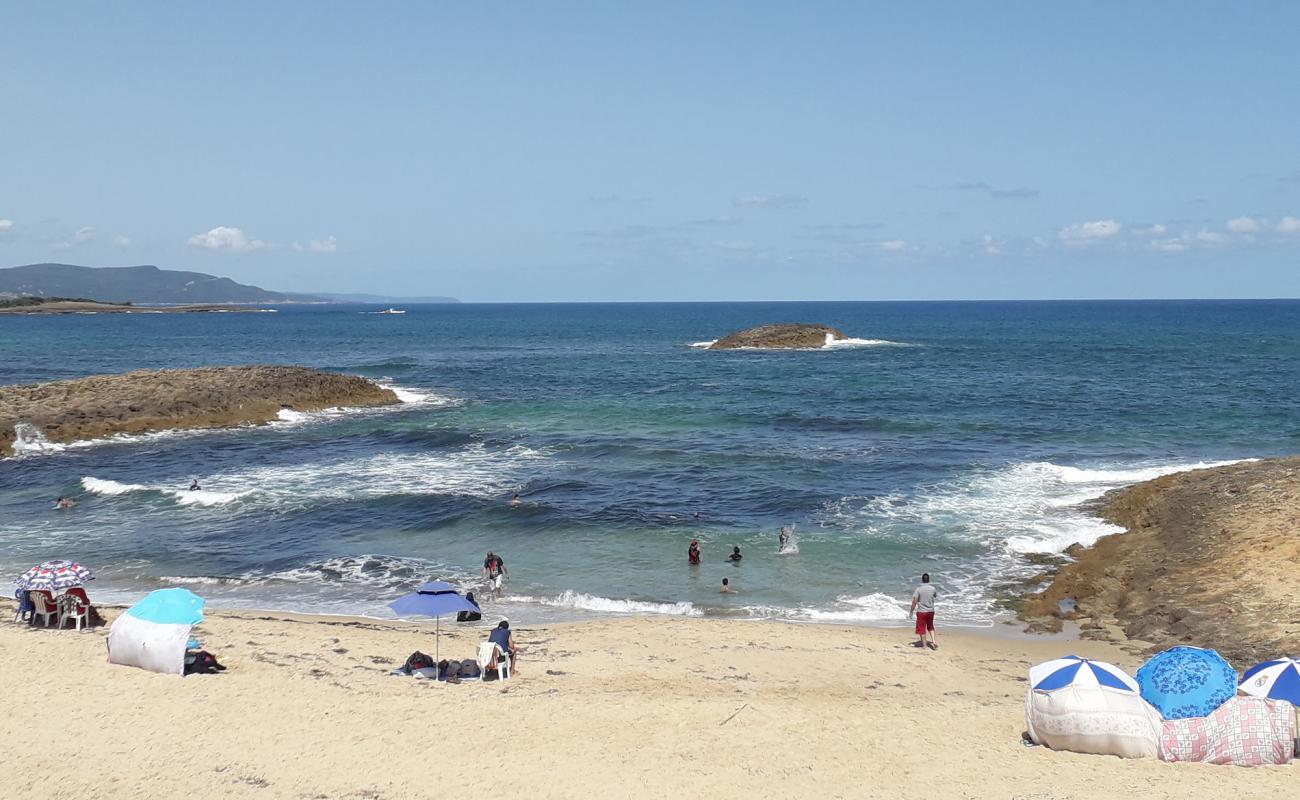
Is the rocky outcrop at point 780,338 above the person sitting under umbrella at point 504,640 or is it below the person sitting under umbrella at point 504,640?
above

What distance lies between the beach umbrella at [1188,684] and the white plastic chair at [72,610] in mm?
19820

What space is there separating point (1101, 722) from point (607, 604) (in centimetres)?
1235

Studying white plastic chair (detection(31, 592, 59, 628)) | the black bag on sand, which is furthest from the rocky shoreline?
white plastic chair (detection(31, 592, 59, 628))

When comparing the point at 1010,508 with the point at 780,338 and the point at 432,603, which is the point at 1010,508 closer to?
the point at 432,603

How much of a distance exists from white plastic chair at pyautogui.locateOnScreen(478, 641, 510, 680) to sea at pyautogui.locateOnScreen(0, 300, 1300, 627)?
499cm

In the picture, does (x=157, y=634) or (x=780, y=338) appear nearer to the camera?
(x=157, y=634)

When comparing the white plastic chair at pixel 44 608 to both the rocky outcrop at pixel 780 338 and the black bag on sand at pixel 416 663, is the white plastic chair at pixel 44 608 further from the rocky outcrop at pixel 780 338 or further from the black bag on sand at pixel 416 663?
the rocky outcrop at pixel 780 338

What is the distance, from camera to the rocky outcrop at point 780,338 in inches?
3819

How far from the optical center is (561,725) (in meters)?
14.5

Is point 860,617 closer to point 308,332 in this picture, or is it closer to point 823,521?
point 823,521

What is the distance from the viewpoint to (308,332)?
15612 cm

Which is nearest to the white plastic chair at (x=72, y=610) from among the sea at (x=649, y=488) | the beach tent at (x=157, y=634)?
the beach tent at (x=157, y=634)

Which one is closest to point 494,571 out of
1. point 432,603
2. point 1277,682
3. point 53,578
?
point 432,603

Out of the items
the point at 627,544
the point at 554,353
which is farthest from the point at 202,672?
the point at 554,353
